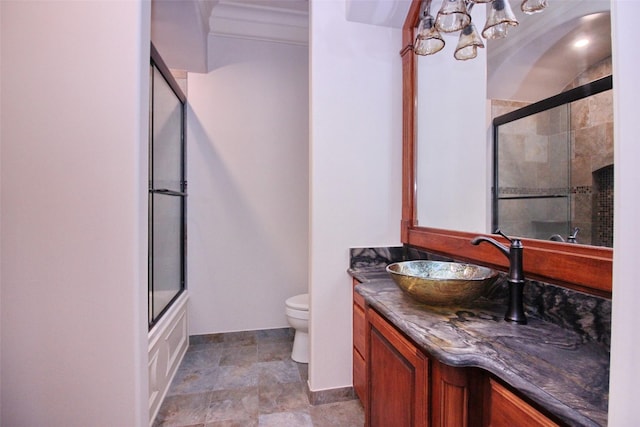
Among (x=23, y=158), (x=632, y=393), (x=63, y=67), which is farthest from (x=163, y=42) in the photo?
(x=632, y=393)

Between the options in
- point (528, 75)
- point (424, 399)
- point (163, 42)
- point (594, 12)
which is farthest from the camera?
point (163, 42)

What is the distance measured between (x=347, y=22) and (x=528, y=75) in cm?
110

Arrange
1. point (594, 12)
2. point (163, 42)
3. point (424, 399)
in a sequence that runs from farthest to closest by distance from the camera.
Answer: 1. point (163, 42)
2. point (594, 12)
3. point (424, 399)

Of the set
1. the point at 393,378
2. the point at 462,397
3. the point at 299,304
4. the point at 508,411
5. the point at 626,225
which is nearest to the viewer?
the point at 626,225

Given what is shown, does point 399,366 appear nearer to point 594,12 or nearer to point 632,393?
point 632,393

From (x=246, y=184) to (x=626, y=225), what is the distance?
2.66 metres

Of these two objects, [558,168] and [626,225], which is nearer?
[626,225]

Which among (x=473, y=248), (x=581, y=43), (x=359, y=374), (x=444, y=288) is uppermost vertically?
(x=581, y=43)

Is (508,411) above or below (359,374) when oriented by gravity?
above

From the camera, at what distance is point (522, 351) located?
813 millimetres

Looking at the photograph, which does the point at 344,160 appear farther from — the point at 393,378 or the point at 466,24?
the point at 393,378

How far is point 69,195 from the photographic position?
115 cm

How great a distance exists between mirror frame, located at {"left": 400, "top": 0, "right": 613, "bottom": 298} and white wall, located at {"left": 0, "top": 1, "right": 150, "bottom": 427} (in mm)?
1423

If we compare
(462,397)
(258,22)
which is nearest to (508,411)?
(462,397)
